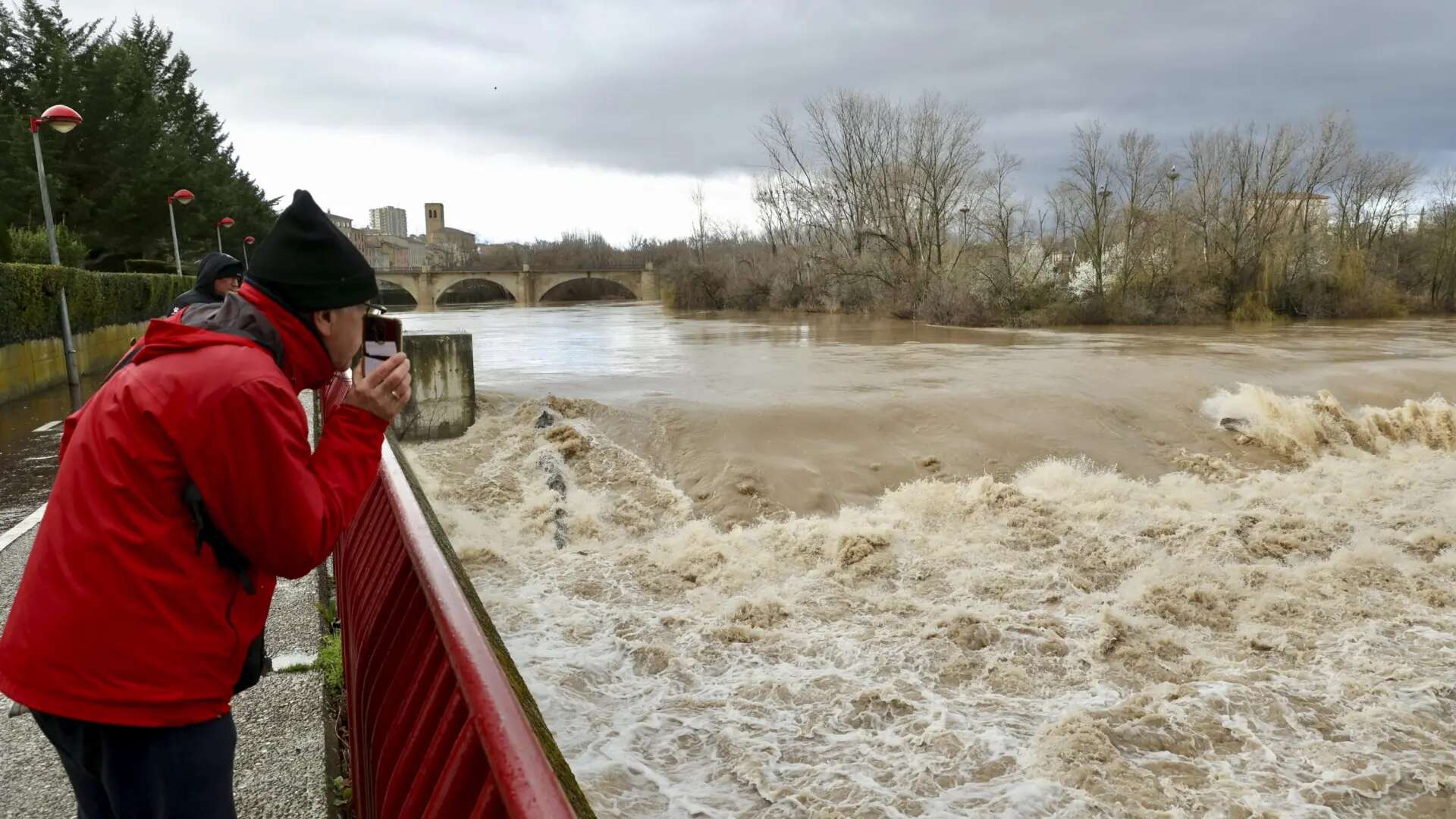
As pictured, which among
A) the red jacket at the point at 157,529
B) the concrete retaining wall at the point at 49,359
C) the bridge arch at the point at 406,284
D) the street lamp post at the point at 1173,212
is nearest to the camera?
the red jacket at the point at 157,529

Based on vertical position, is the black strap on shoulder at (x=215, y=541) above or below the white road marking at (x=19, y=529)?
above

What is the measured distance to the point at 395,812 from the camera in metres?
2.76

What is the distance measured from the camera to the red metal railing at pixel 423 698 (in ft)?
6.19

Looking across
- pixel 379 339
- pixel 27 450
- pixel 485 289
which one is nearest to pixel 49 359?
pixel 27 450

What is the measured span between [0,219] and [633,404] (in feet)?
76.4

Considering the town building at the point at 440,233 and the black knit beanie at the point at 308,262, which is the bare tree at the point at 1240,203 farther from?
the town building at the point at 440,233

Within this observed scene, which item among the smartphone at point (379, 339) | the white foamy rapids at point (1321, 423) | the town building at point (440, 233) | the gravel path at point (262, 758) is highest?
the town building at point (440, 233)

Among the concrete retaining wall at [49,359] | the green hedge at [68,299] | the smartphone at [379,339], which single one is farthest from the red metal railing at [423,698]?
the green hedge at [68,299]

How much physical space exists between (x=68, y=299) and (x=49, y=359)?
1.41 meters

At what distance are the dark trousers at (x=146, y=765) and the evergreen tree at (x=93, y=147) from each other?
32.5 meters

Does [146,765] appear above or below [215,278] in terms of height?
below

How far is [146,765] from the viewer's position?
2109 millimetres

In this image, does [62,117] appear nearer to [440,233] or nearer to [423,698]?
[423,698]

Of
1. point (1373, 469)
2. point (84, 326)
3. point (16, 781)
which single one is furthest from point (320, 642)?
point (84, 326)
